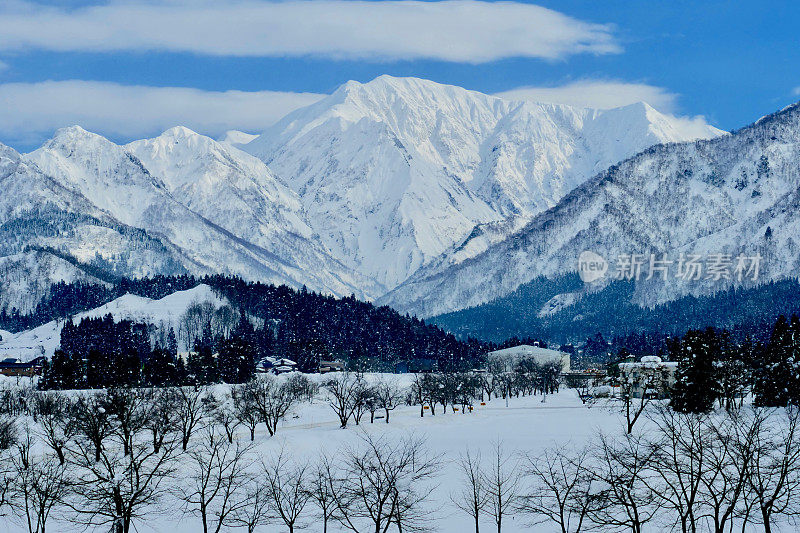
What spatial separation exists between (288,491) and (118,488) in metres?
22.3

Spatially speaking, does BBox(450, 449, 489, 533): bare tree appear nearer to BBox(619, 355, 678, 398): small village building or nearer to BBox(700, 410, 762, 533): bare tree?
BBox(700, 410, 762, 533): bare tree

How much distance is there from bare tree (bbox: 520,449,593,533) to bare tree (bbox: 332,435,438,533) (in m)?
9.13

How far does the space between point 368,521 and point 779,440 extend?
43017 millimetres

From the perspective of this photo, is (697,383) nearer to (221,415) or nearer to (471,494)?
(471,494)

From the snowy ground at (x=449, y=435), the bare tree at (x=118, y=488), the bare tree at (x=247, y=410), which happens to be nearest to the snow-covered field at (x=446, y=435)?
the snowy ground at (x=449, y=435)

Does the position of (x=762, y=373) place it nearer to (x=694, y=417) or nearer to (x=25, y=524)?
(x=694, y=417)

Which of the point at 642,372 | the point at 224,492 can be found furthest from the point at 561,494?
the point at 642,372

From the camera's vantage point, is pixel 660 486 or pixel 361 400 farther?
pixel 361 400

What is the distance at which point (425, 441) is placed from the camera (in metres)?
124

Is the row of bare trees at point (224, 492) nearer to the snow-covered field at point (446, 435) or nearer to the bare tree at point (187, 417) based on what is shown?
the snow-covered field at point (446, 435)

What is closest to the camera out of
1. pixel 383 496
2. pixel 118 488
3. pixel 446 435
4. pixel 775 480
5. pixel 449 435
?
pixel 118 488

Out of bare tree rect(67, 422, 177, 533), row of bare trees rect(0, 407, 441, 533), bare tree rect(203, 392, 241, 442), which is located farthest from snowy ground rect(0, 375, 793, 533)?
bare tree rect(67, 422, 177, 533)

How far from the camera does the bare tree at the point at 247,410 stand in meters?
136

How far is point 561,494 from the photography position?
8562cm
